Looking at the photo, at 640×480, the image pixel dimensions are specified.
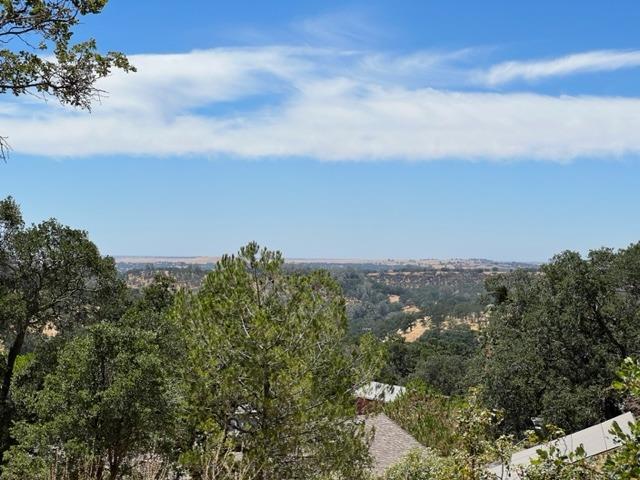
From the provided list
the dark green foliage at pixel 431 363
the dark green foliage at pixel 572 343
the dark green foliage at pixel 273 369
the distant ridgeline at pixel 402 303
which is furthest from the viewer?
the distant ridgeline at pixel 402 303

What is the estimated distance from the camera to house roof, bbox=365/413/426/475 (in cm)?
1805

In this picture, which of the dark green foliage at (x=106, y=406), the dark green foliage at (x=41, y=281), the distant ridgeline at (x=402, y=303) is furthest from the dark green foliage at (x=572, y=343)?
the dark green foliage at (x=41, y=281)

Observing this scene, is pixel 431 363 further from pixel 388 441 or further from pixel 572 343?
pixel 388 441

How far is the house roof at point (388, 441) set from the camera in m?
18.0

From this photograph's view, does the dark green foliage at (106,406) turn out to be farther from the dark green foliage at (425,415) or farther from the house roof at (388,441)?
the dark green foliage at (425,415)

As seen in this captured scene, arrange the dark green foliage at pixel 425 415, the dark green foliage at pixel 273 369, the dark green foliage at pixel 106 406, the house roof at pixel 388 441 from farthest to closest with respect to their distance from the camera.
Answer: the dark green foliage at pixel 425 415
the house roof at pixel 388 441
the dark green foliage at pixel 106 406
the dark green foliage at pixel 273 369

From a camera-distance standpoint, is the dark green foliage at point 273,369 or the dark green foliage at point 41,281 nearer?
the dark green foliage at point 273,369

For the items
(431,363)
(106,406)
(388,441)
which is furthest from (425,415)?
(431,363)

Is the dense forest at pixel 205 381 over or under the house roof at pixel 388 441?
over

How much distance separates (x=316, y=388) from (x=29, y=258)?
926 cm

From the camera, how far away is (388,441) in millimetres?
19469

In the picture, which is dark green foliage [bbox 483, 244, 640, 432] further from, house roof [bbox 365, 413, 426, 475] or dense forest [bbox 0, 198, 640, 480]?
house roof [bbox 365, 413, 426, 475]

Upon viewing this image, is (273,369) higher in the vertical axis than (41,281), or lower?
lower

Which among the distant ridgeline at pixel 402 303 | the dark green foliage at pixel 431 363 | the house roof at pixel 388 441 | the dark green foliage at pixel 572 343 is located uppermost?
the dark green foliage at pixel 572 343
